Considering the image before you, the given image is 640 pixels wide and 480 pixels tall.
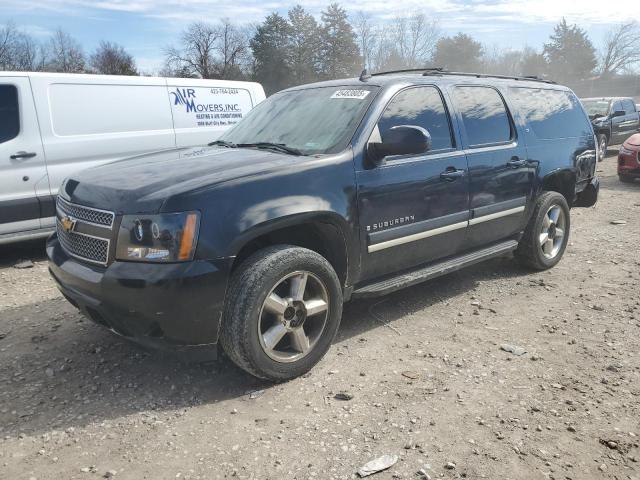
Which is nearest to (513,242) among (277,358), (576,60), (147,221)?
(277,358)

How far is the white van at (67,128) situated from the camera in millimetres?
5590

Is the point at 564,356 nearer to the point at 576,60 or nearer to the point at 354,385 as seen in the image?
the point at 354,385

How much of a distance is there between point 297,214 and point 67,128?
4142mm

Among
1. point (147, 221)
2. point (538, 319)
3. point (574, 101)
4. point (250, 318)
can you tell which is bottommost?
point (538, 319)

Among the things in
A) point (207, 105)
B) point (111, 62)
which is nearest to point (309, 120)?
point (207, 105)

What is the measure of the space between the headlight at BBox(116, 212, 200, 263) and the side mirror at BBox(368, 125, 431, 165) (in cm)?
134

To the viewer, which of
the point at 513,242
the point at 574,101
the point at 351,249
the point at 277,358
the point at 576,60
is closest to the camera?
the point at 277,358

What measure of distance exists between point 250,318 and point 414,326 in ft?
5.19

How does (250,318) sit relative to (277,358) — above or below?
above

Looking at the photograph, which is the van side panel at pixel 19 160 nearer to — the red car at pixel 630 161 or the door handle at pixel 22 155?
the door handle at pixel 22 155

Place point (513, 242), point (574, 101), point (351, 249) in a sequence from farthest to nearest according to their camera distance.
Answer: point (574, 101) → point (513, 242) → point (351, 249)

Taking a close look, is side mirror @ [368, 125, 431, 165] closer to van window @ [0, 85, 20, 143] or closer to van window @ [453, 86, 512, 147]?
van window @ [453, 86, 512, 147]

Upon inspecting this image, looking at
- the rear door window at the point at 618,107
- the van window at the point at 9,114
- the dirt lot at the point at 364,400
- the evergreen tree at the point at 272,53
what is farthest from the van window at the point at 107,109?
the evergreen tree at the point at 272,53

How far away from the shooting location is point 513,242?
191 inches
